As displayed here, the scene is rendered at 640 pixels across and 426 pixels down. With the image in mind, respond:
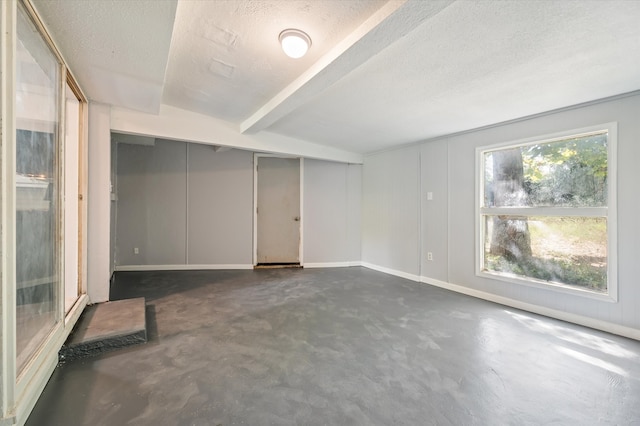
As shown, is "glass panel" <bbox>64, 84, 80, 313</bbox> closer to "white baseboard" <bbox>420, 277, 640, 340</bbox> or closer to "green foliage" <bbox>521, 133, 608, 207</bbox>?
"white baseboard" <bbox>420, 277, 640, 340</bbox>

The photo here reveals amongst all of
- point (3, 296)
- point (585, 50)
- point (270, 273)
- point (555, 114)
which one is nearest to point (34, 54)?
point (3, 296)

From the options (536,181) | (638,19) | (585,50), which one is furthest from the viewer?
(536,181)

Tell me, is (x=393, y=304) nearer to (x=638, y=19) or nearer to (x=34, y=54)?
(x=638, y=19)

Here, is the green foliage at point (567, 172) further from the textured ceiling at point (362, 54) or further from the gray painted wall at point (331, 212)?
the gray painted wall at point (331, 212)

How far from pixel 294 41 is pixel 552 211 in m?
3.05

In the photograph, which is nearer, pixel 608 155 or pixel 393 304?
pixel 608 155

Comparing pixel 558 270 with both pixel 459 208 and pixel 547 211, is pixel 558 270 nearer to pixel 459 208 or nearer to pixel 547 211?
pixel 547 211

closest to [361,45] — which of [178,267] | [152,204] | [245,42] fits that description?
[245,42]

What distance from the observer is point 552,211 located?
2.92 meters

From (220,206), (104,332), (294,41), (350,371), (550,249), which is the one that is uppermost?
(294,41)

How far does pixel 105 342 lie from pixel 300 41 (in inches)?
104

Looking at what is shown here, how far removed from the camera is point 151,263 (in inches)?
192

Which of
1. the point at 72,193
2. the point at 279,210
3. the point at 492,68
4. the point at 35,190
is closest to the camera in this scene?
the point at 35,190

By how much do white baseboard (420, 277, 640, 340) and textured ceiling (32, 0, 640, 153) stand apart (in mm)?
2083
